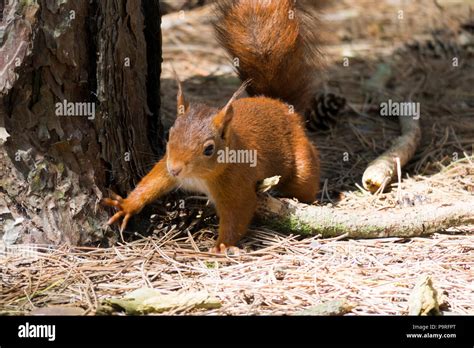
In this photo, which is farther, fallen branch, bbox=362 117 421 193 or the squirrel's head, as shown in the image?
fallen branch, bbox=362 117 421 193

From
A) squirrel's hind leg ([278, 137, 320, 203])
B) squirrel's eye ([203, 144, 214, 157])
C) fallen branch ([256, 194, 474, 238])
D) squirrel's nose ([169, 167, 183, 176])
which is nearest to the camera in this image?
squirrel's nose ([169, 167, 183, 176])

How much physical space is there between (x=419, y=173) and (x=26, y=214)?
2172 mm

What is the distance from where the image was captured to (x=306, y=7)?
3.84 metres

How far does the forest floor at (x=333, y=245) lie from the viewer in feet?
8.59

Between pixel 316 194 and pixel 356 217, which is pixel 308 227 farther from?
pixel 316 194

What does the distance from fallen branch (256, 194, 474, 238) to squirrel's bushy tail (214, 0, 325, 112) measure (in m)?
0.90

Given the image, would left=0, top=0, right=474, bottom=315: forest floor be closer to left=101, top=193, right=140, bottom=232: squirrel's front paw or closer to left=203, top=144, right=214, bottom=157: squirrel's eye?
left=101, top=193, right=140, bottom=232: squirrel's front paw

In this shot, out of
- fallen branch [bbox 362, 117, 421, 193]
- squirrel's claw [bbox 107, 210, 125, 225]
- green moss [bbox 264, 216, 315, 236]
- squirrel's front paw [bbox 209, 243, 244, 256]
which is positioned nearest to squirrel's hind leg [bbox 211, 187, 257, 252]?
squirrel's front paw [bbox 209, 243, 244, 256]

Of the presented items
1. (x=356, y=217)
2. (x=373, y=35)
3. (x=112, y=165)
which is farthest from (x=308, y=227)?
(x=373, y=35)

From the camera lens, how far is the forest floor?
103 inches

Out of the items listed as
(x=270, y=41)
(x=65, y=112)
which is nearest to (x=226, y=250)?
(x=65, y=112)

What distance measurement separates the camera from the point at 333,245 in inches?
122

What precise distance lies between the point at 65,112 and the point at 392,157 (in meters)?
1.88

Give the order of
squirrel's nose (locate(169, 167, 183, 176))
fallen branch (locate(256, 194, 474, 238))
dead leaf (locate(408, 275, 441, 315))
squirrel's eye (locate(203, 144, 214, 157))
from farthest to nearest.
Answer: fallen branch (locate(256, 194, 474, 238)) < squirrel's eye (locate(203, 144, 214, 157)) < squirrel's nose (locate(169, 167, 183, 176)) < dead leaf (locate(408, 275, 441, 315))
